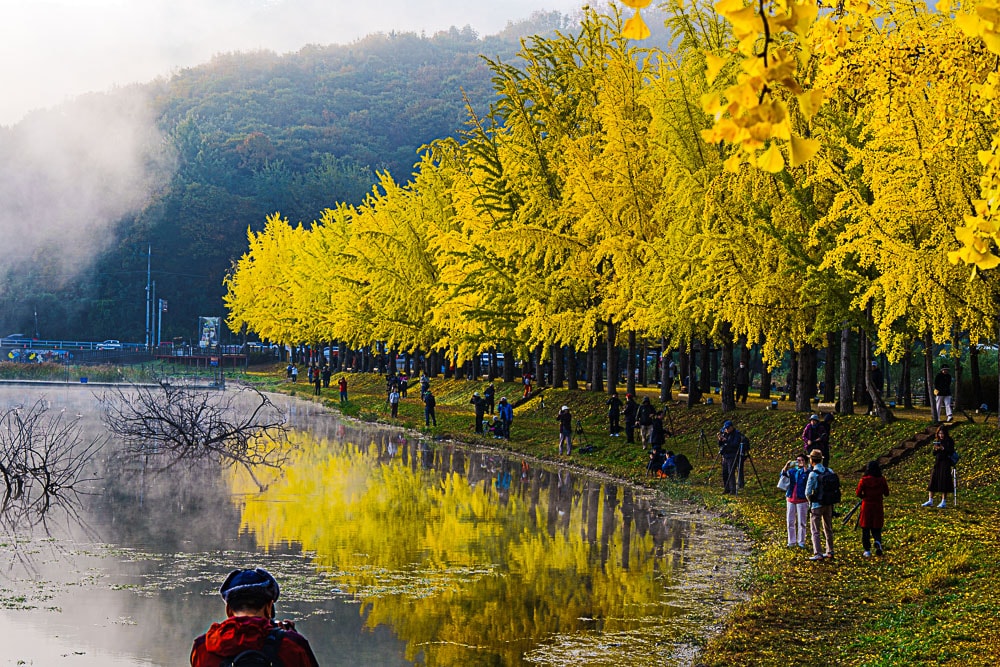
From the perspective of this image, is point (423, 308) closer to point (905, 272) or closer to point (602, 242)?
point (602, 242)

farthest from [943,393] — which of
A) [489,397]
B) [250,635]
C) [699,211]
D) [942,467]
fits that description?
[250,635]

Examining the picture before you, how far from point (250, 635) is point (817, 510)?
15.0 meters

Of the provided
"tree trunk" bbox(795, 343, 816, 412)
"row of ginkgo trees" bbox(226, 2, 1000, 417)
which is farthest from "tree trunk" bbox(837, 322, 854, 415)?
"tree trunk" bbox(795, 343, 816, 412)

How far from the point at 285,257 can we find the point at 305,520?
246ft

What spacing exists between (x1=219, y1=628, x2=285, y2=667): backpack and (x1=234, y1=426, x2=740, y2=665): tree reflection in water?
25.7ft

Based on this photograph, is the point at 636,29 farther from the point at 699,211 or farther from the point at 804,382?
the point at 804,382

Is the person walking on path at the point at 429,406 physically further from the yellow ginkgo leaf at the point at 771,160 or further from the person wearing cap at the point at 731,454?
the yellow ginkgo leaf at the point at 771,160

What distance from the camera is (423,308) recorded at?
5725 cm

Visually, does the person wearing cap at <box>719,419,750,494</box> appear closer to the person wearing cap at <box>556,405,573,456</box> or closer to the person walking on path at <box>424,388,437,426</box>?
the person wearing cap at <box>556,405,573,456</box>

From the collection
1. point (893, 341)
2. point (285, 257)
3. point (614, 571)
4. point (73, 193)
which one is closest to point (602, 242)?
point (893, 341)

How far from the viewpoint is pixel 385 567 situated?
18.8 meters

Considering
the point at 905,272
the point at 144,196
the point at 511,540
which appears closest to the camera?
the point at 511,540

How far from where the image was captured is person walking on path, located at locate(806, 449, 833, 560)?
19078 mm

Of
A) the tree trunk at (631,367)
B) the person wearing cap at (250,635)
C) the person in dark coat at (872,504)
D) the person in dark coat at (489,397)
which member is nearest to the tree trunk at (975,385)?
the tree trunk at (631,367)
